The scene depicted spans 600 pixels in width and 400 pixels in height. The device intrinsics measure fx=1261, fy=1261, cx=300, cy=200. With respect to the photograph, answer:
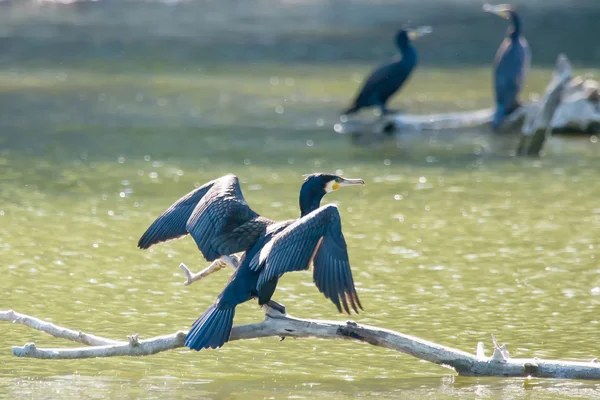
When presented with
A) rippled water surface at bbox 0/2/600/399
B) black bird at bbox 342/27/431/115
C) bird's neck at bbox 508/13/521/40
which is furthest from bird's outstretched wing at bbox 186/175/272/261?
bird's neck at bbox 508/13/521/40

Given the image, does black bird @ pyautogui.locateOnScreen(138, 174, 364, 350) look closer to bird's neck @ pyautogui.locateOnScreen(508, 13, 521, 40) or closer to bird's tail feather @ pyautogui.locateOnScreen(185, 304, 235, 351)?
bird's tail feather @ pyautogui.locateOnScreen(185, 304, 235, 351)

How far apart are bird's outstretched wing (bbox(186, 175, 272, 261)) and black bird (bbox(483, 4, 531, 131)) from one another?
8912 millimetres

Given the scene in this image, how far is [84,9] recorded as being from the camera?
31.4 metres

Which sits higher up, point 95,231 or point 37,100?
point 37,100

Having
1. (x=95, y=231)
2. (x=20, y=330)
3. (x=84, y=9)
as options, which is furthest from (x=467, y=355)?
(x=84, y=9)

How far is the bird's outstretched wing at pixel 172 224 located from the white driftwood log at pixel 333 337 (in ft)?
2.67

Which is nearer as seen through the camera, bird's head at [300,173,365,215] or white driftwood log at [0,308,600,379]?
white driftwood log at [0,308,600,379]

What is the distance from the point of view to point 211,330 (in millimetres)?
5676

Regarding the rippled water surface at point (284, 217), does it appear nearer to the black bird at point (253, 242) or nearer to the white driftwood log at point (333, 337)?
the white driftwood log at point (333, 337)

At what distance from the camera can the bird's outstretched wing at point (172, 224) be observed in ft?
21.4

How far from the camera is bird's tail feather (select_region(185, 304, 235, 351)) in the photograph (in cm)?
562

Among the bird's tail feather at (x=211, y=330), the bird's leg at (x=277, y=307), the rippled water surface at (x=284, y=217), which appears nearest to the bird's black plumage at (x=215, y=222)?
the bird's leg at (x=277, y=307)

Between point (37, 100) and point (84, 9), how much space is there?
14648mm

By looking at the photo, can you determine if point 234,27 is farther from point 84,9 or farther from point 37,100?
point 37,100
